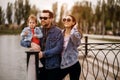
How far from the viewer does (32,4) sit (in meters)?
4.75

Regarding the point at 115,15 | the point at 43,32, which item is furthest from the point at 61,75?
the point at 115,15

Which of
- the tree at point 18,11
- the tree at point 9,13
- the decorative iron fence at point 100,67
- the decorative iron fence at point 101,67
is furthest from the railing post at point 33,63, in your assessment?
the tree at point 9,13

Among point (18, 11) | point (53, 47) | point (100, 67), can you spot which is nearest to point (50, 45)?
point (53, 47)

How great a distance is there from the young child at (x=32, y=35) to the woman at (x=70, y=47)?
7.2 inches

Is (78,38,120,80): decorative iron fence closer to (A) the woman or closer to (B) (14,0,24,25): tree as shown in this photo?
(B) (14,0,24,25): tree

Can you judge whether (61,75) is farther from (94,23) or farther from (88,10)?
(94,23)

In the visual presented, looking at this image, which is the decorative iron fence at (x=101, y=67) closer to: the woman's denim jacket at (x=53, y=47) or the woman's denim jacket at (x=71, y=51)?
the woman's denim jacket at (x=71, y=51)

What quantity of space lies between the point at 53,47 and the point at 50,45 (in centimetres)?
2

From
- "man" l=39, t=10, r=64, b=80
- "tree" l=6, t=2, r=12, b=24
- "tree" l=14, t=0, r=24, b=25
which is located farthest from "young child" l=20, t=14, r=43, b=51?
"tree" l=6, t=2, r=12, b=24

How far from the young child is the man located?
35 mm

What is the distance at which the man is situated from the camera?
86.0 inches

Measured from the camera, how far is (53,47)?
2.21 meters

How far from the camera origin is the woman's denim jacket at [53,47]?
2186mm

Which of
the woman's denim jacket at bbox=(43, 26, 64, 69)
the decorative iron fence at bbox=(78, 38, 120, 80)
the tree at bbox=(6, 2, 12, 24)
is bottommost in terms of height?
the decorative iron fence at bbox=(78, 38, 120, 80)
